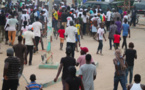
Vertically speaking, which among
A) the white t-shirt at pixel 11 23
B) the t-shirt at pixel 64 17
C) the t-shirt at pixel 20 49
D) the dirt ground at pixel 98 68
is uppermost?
the t-shirt at pixel 20 49

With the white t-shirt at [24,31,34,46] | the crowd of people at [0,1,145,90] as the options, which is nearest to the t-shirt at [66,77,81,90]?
the crowd of people at [0,1,145,90]

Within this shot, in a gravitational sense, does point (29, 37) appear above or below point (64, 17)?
above

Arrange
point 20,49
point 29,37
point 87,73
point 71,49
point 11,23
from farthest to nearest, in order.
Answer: point 11,23 < point 29,37 < point 20,49 < point 71,49 < point 87,73

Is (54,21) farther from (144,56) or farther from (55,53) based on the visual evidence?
(144,56)

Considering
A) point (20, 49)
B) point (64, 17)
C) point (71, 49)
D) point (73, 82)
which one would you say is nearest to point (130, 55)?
point (71, 49)

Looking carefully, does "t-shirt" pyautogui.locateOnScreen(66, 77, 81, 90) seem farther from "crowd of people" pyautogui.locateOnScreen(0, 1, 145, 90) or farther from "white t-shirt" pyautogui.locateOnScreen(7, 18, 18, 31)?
"white t-shirt" pyautogui.locateOnScreen(7, 18, 18, 31)

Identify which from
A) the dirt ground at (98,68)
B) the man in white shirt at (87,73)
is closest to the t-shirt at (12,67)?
the man in white shirt at (87,73)

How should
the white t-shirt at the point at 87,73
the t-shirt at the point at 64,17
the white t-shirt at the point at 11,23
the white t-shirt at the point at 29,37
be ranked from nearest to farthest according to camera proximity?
the white t-shirt at the point at 87,73 → the white t-shirt at the point at 29,37 → the white t-shirt at the point at 11,23 → the t-shirt at the point at 64,17

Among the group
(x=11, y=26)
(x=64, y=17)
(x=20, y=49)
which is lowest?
(x=64, y=17)

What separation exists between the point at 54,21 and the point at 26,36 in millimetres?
9459

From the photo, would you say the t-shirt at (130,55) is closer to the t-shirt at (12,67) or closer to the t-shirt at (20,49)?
the t-shirt at (20,49)

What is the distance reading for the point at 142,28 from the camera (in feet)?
96.2

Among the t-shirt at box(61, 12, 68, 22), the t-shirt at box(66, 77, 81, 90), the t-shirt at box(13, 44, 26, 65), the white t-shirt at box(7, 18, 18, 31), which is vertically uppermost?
the t-shirt at box(66, 77, 81, 90)

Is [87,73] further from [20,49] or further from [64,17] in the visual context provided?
[64,17]
